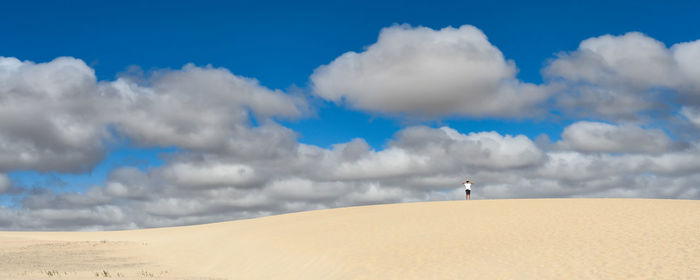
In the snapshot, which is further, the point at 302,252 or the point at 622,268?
the point at 302,252

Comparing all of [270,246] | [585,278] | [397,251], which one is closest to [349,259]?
[397,251]

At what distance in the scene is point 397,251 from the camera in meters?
30.5

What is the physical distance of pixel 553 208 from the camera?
41.7 metres

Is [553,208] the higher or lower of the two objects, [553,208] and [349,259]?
the higher

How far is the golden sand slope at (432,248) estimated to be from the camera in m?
23.6

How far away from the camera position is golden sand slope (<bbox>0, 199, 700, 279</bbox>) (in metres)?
23.6

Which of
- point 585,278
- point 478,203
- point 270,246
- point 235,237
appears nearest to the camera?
point 585,278

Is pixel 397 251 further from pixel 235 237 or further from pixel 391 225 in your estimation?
pixel 235 237

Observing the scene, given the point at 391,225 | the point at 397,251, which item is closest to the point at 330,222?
the point at 391,225

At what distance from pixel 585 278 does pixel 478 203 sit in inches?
1150

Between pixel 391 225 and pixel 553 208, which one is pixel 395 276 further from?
pixel 553 208

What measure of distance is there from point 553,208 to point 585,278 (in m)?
21.9

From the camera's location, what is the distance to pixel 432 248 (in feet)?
99.6

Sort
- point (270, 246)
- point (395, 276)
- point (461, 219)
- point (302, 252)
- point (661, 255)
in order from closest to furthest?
point (661, 255) < point (395, 276) < point (302, 252) < point (270, 246) < point (461, 219)
